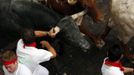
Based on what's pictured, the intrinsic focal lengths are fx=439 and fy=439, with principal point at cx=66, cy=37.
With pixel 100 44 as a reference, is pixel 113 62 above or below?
above

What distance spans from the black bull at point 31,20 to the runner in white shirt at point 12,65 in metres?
0.94

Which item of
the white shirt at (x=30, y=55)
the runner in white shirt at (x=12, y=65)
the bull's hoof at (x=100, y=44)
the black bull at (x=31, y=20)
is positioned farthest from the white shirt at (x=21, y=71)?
the bull's hoof at (x=100, y=44)

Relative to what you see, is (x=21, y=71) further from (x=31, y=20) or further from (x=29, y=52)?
(x=31, y=20)

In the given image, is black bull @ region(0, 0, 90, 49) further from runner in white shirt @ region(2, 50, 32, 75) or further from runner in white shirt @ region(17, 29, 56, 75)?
runner in white shirt @ region(2, 50, 32, 75)

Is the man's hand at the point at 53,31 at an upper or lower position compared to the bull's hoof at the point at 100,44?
upper

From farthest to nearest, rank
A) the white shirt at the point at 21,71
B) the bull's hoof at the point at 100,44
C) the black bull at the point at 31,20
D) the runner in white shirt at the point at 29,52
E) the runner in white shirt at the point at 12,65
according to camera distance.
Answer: the bull's hoof at the point at 100,44 → the black bull at the point at 31,20 → the runner in white shirt at the point at 29,52 → the white shirt at the point at 21,71 → the runner in white shirt at the point at 12,65

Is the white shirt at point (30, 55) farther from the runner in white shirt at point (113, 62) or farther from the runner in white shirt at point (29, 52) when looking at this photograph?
the runner in white shirt at point (113, 62)

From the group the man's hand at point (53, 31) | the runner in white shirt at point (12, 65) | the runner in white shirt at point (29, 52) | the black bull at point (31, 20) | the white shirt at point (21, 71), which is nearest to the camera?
the runner in white shirt at point (12, 65)

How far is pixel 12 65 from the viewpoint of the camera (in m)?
4.18

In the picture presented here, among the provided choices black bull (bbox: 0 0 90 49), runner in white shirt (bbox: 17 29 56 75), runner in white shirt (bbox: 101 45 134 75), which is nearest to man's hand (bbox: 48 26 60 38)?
black bull (bbox: 0 0 90 49)

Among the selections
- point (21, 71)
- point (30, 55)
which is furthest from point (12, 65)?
point (30, 55)

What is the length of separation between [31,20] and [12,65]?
1241mm

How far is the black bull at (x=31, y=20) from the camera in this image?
521 centimetres

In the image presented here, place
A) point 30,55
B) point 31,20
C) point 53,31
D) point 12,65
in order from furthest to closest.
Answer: point 31,20 → point 53,31 → point 30,55 → point 12,65
